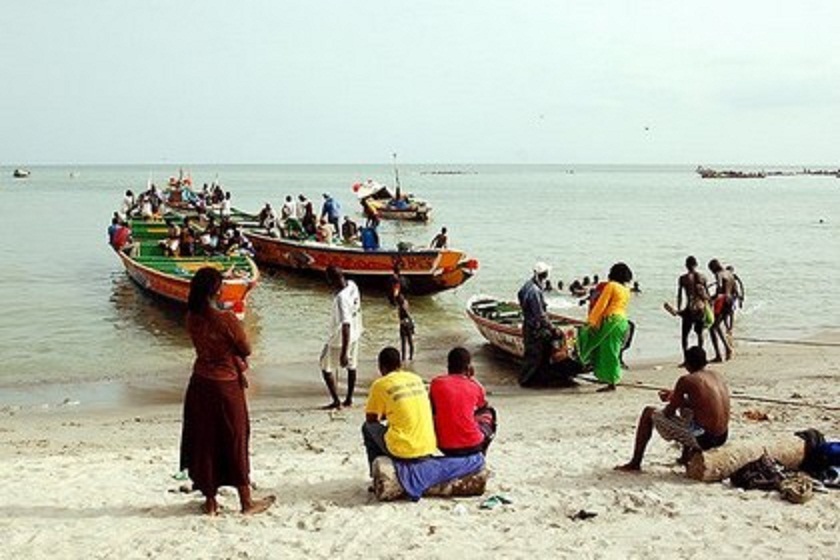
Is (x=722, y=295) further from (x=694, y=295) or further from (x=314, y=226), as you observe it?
(x=314, y=226)

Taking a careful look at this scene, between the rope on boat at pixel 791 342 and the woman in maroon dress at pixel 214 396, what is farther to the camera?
the rope on boat at pixel 791 342

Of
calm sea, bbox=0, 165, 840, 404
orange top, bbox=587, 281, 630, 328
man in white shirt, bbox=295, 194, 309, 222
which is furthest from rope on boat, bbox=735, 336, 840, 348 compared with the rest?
man in white shirt, bbox=295, 194, 309, 222

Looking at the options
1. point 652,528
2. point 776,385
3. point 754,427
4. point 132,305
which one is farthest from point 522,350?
point 132,305

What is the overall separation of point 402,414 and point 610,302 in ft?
17.2

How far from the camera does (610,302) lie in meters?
11.1

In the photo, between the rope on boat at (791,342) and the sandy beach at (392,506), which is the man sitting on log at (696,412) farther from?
the rope on boat at (791,342)

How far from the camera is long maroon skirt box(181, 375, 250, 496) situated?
612cm

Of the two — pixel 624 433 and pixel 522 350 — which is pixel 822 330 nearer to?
pixel 522 350

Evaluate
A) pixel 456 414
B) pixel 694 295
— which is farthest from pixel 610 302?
pixel 456 414

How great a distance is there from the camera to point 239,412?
619 cm

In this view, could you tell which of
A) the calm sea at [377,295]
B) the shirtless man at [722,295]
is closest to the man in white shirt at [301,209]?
the calm sea at [377,295]

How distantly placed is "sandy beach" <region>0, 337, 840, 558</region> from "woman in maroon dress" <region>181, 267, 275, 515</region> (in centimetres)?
40

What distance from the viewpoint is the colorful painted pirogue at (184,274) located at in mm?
16359

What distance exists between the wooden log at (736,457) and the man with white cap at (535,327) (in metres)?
4.47
